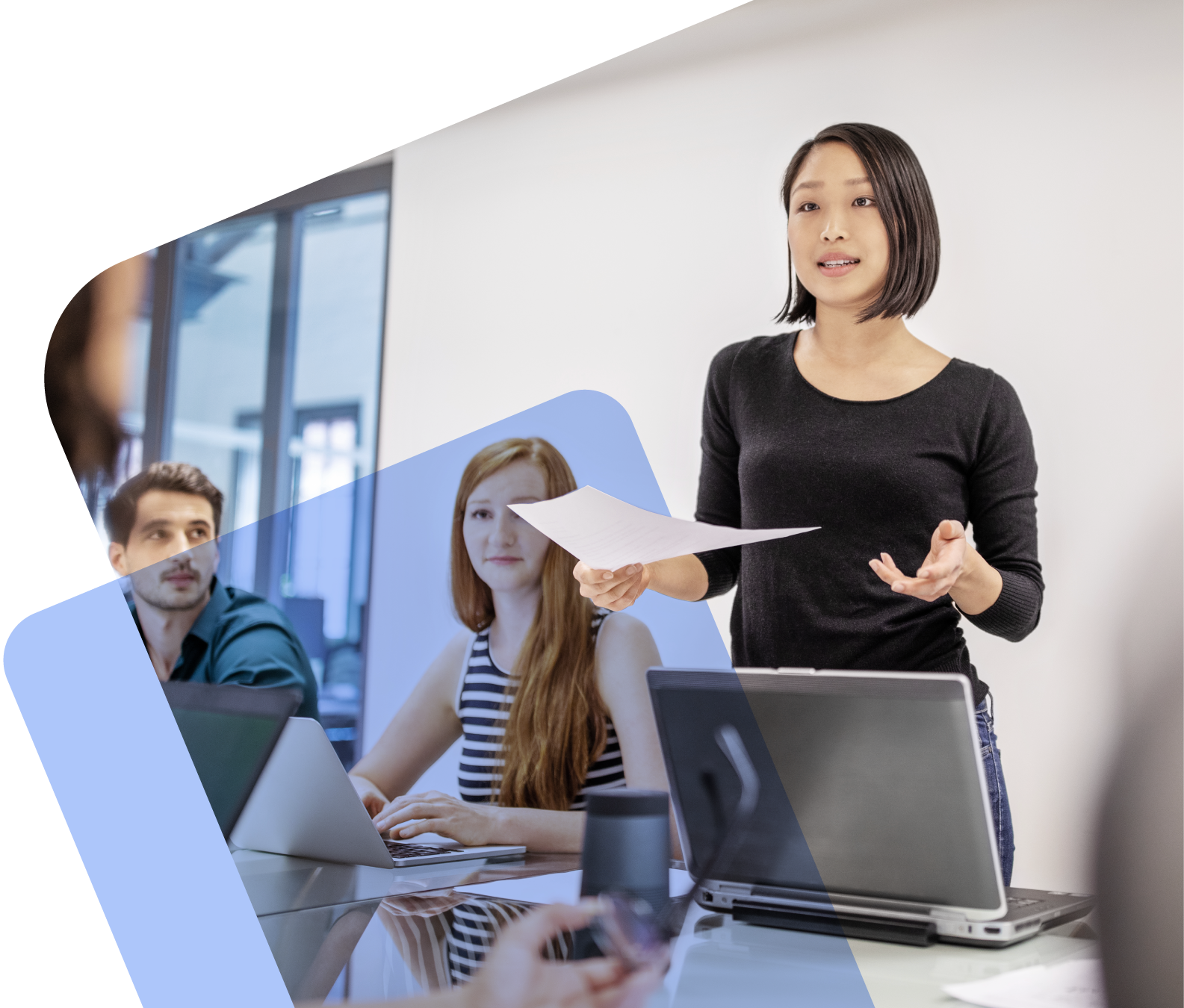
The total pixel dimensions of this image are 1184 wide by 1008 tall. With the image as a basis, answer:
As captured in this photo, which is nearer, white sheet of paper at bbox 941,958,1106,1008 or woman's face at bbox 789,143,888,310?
white sheet of paper at bbox 941,958,1106,1008

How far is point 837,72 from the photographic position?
1.84 meters

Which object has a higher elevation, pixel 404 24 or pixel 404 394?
pixel 404 24

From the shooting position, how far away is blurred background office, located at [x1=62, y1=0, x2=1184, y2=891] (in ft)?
5.02

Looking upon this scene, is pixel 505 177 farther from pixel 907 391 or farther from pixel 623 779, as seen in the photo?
pixel 623 779

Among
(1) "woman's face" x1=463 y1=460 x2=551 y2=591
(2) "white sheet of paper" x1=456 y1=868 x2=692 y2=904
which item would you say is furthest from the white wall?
(2) "white sheet of paper" x1=456 y1=868 x2=692 y2=904

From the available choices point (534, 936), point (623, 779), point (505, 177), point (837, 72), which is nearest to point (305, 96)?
point (505, 177)

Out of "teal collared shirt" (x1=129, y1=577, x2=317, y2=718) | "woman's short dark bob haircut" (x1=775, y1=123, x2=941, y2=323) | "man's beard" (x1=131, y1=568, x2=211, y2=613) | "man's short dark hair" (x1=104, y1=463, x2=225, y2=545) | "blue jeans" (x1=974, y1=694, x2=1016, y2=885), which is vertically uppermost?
"woman's short dark bob haircut" (x1=775, y1=123, x2=941, y2=323)

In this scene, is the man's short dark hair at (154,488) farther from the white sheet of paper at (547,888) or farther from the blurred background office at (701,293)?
the white sheet of paper at (547,888)

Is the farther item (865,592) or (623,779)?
(865,592)

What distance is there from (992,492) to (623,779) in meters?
0.79

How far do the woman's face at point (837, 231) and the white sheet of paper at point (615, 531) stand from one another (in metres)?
1.08

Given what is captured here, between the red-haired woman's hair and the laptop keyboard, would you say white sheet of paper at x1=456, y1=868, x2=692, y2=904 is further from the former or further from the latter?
the red-haired woman's hair

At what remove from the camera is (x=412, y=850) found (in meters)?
1.10

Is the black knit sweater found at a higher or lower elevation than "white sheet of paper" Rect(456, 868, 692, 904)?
higher
